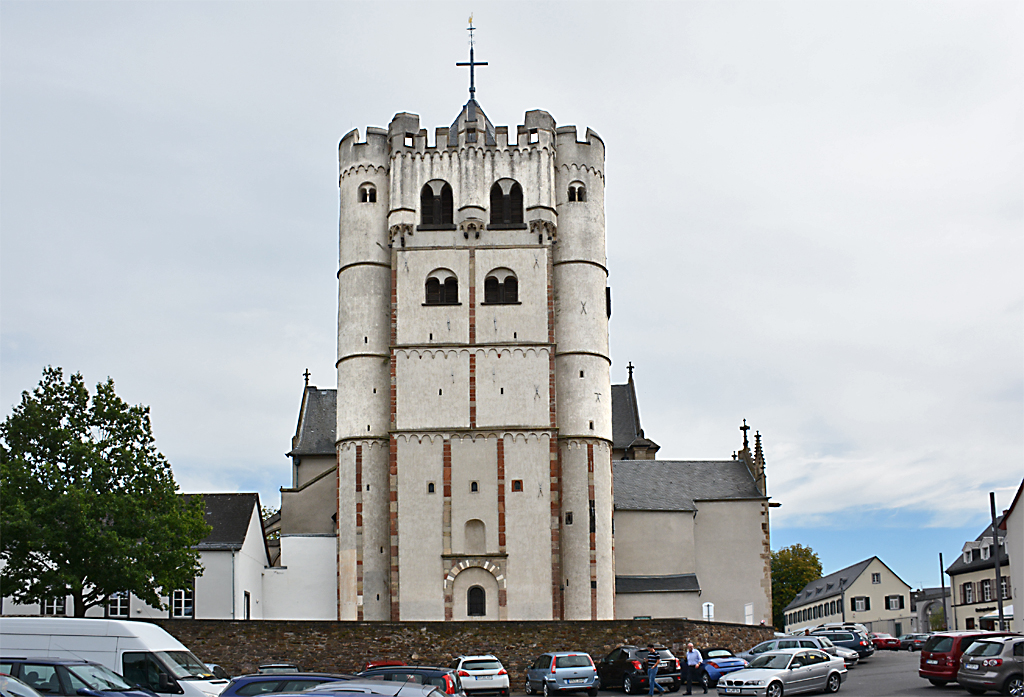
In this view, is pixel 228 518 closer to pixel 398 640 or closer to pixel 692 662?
pixel 398 640

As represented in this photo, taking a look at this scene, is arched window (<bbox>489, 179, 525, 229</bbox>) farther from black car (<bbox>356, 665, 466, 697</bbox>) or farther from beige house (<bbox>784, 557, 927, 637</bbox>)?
beige house (<bbox>784, 557, 927, 637</bbox>)

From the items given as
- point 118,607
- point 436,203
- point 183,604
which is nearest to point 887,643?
point 436,203

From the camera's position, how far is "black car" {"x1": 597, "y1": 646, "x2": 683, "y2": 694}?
34219 mm

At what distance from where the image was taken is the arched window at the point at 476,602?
5012 cm

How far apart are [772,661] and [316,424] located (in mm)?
39994

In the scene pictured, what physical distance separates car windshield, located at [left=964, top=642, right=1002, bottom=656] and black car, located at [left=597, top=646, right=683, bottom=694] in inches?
338

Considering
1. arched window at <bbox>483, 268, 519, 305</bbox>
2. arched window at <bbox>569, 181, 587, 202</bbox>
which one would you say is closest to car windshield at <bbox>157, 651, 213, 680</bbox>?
arched window at <bbox>483, 268, 519, 305</bbox>

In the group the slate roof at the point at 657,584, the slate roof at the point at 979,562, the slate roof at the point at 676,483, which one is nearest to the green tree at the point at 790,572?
the slate roof at the point at 979,562

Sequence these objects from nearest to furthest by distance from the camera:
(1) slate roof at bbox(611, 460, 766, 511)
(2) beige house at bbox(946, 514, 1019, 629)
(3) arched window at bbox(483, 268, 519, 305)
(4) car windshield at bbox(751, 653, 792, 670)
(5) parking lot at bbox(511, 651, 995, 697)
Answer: (5) parking lot at bbox(511, 651, 995, 697) → (4) car windshield at bbox(751, 653, 792, 670) → (3) arched window at bbox(483, 268, 519, 305) → (1) slate roof at bbox(611, 460, 766, 511) → (2) beige house at bbox(946, 514, 1019, 629)

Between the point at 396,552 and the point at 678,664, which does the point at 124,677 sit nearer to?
the point at 678,664

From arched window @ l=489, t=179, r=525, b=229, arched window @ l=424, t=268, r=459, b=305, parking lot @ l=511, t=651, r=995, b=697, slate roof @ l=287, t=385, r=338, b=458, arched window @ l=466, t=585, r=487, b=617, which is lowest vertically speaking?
parking lot @ l=511, t=651, r=995, b=697

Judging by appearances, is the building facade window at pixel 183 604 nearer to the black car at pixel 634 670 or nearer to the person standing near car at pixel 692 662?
the black car at pixel 634 670

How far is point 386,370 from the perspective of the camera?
176 feet

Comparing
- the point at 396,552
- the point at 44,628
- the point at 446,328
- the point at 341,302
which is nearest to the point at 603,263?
the point at 446,328
